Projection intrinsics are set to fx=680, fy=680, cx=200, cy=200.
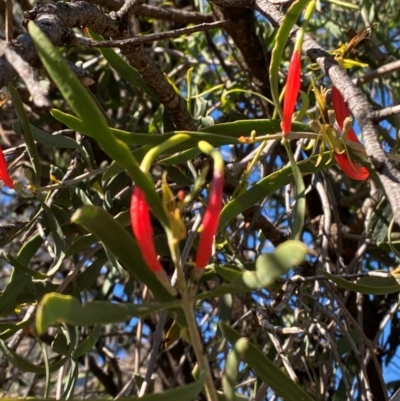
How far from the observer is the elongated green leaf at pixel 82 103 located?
390mm

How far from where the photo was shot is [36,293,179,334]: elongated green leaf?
1.27 ft

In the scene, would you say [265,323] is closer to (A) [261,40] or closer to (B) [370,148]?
(B) [370,148]

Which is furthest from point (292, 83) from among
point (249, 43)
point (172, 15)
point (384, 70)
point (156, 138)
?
point (172, 15)

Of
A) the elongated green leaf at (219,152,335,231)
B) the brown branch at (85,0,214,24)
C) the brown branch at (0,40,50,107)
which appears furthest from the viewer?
the brown branch at (85,0,214,24)

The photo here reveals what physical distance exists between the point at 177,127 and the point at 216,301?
0.69 meters

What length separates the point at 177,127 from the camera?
935mm

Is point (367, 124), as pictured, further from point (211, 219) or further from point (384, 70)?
point (384, 70)

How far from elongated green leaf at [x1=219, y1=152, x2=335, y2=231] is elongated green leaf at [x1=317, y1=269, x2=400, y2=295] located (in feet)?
0.29

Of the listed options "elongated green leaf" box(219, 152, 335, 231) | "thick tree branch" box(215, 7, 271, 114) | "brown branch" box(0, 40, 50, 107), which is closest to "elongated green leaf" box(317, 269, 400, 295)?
"elongated green leaf" box(219, 152, 335, 231)

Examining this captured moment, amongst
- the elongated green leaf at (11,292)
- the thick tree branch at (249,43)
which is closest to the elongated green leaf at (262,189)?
the elongated green leaf at (11,292)

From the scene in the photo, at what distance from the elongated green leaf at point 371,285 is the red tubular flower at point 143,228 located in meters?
0.23

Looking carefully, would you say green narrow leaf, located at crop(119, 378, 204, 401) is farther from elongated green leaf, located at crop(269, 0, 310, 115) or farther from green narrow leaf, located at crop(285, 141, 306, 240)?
elongated green leaf, located at crop(269, 0, 310, 115)

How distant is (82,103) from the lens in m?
0.41

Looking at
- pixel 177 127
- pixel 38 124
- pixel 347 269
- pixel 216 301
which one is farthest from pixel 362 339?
pixel 38 124
